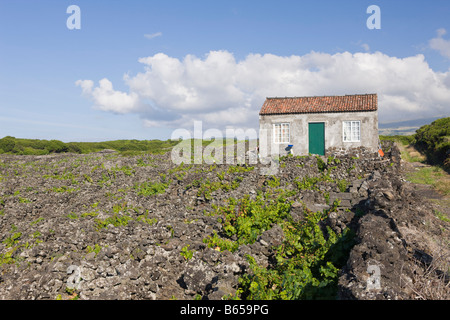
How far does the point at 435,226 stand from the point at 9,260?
13472mm

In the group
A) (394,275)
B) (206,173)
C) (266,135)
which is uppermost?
(266,135)

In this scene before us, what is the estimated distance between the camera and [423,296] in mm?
5316

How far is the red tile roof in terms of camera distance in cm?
2258

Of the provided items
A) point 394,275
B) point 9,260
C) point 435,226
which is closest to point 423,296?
point 394,275

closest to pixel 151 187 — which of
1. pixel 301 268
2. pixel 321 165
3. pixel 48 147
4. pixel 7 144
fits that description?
pixel 301 268

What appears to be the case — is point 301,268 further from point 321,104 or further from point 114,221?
point 321,104

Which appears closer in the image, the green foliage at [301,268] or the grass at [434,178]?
the green foliage at [301,268]

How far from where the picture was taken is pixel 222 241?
8828mm

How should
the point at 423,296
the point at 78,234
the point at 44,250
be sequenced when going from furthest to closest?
the point at 78,234 → the point at 44,250 → the point at 423,296

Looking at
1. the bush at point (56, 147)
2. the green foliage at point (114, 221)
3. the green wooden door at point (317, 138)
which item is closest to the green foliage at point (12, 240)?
the green foliage at point (114, 221)

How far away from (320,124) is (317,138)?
3.41ft

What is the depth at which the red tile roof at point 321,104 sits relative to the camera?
889 inches

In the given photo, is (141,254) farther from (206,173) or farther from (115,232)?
(206,173)

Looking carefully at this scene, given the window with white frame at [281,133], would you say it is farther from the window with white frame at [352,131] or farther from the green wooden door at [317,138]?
the window with white frame at [352,131]
